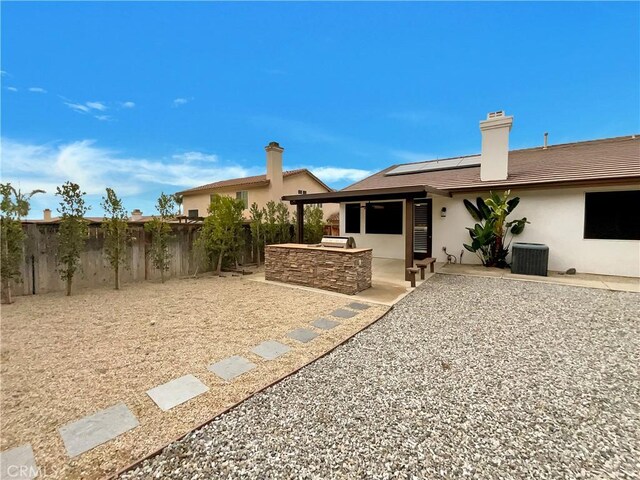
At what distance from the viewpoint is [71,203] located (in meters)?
5.82

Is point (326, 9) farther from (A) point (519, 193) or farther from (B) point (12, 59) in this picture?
(A) point (519, 193)

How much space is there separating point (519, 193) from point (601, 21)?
495cm

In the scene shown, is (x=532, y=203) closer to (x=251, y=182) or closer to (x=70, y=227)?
(x=70, y=227)

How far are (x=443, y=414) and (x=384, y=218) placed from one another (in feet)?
30.6

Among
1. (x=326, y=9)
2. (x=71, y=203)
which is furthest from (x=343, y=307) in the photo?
(x=326, y=9)

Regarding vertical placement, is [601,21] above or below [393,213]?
above

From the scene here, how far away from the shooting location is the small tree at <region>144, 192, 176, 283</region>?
24.2ft

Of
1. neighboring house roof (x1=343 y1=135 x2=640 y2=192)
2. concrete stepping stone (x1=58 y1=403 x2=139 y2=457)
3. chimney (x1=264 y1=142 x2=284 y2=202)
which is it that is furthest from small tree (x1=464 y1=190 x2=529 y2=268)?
chimney (x1=264 y1=142 x2=284 y2=202)

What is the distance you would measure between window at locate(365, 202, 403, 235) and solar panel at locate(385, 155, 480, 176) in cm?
314

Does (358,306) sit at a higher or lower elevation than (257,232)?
lower

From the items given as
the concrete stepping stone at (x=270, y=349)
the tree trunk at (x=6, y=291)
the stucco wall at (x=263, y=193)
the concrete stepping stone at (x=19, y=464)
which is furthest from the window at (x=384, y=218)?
the concrete stepping stone at (x=19, y=464)

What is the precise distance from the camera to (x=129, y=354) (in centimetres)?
332

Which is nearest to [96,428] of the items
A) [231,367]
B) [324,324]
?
[231,367]

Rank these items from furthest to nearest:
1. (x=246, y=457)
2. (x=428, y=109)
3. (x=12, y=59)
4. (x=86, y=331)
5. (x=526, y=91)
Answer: (x=428, y=109) → (x=526, y=91) → (x=12, y=59) → (x=86, y=331) → (x=246, y=457)
